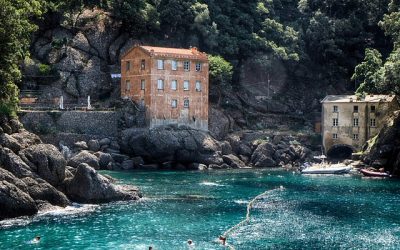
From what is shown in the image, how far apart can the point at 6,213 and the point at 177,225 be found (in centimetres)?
1311

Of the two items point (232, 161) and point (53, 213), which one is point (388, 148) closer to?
point (232, 161)

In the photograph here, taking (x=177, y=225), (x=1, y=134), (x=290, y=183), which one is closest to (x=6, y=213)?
(x=1, y=134)

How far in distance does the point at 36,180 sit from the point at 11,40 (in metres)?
12.3

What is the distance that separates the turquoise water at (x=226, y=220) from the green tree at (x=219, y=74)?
121 ft

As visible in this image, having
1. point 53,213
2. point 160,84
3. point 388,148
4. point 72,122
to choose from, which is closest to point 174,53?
point 160,84

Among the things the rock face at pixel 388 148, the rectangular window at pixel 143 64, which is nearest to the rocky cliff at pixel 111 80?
the rectangular window at pixel 143 64

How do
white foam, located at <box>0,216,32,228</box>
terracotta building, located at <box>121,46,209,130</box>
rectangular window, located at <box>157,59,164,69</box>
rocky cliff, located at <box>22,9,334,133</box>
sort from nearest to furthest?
1. white foam, located at <box>0,216,32,228</box>
2. terracotta building, located at <box>121,46,209,130</box>
3. rectangular window, located at <box>157,59,164,69</box>
4. rocky cliff, located at <box>22,9,334,133</box>

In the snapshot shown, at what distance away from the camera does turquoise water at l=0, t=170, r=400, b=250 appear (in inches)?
1663

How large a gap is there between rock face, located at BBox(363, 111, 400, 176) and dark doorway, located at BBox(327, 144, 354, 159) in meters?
12.9

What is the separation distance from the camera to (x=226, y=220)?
50125mm

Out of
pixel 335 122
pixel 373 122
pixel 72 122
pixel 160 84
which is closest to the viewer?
pixel 72 122

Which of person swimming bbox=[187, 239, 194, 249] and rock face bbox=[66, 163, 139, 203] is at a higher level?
rock face bbox=[66, 163, 139, 203]

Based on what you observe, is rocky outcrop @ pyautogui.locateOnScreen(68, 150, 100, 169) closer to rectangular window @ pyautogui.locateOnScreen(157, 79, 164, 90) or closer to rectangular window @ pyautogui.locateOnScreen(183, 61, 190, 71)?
rectangular window @ pyautogui.locateOnScreen(157, 79, 164, 90)

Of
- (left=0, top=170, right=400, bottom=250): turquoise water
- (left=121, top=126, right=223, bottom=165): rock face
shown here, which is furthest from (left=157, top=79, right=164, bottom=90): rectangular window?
(left=0, top=170, right=400, bottom=250): turquoise water
